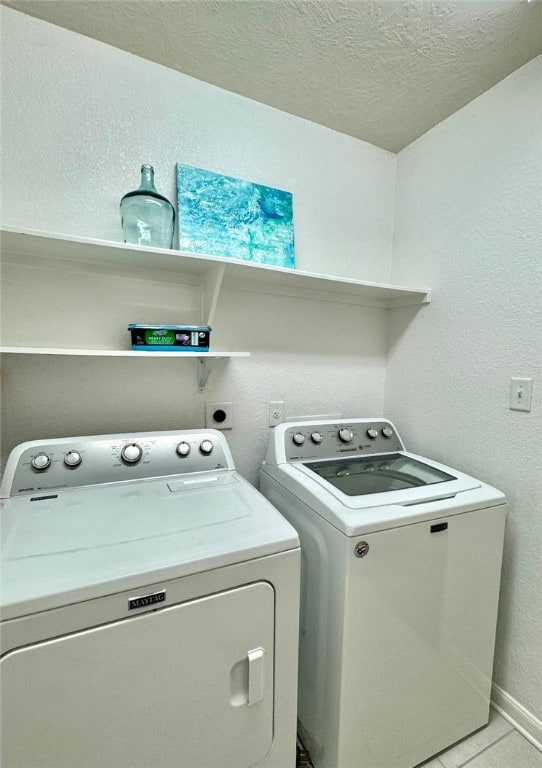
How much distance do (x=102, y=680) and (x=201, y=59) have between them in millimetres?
1956

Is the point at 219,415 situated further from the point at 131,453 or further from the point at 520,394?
the point at 520,394

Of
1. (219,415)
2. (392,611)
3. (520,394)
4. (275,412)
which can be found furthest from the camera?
(275,412)

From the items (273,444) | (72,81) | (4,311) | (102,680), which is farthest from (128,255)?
(102,680)

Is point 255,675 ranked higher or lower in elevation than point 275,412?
lower

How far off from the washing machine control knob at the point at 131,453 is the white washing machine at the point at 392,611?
1.77ft

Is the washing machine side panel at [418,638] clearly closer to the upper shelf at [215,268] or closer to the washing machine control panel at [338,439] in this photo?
the washing machine control panel at [338,439]

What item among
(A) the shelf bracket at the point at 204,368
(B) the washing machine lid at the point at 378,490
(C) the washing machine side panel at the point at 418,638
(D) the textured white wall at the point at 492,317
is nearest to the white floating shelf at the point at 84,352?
(A) the shelf bracket at the point at 204,368

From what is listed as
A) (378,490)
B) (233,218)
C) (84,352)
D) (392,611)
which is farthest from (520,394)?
(84,352)

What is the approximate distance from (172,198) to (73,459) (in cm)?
107

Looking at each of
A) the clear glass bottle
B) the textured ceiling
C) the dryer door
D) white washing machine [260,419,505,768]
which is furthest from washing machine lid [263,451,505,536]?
the textured ceiling

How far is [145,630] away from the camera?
2.30 feet

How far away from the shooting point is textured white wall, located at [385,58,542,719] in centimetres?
122

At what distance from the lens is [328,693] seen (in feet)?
3.38

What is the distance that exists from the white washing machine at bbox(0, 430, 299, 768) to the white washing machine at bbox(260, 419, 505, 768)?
18 cm
